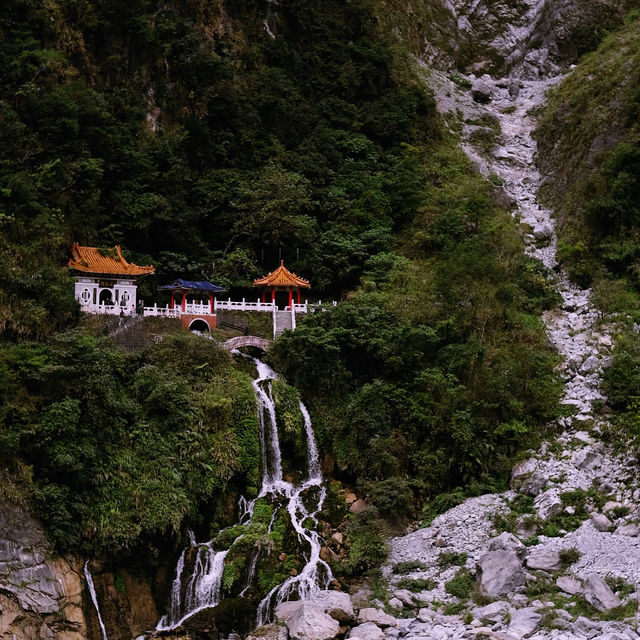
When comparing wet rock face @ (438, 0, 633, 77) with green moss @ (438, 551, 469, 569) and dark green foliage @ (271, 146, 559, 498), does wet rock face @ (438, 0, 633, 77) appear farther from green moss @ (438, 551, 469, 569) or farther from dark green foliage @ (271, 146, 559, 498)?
green moss @ (438, 551, 469, 569)

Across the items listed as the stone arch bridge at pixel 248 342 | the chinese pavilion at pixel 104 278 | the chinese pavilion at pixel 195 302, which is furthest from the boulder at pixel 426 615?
the chinese pavilion at pixel 104 278

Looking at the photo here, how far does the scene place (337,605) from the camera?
20484 millimetres

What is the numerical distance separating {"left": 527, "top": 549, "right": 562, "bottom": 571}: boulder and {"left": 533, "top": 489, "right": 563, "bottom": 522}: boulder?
191 cm

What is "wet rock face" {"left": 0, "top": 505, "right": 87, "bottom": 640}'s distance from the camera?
19734mm

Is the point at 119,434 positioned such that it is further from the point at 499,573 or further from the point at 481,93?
the point at 481,93

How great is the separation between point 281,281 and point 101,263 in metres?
6.95

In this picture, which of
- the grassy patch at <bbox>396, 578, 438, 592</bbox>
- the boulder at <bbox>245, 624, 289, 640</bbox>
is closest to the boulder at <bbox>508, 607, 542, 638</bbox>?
the grassy patch at <bbox>396, 578, 438, 592</bbox>

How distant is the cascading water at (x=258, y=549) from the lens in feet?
73.5

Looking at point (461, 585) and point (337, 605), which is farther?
point (461, 585)

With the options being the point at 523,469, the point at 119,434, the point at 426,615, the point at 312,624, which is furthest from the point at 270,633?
the point at 523,469

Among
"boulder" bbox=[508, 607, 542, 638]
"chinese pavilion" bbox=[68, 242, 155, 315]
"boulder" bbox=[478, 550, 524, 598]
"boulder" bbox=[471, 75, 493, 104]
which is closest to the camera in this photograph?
"boulder" bbox=[508, 607, 542, 638]

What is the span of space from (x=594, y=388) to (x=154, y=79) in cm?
2412

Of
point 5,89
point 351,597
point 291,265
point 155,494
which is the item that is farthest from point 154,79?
point 351,597

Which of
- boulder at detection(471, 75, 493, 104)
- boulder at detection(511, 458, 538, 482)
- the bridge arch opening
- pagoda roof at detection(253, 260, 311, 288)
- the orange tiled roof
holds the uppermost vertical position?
boulder at detection(471, 75, 493, 104)
